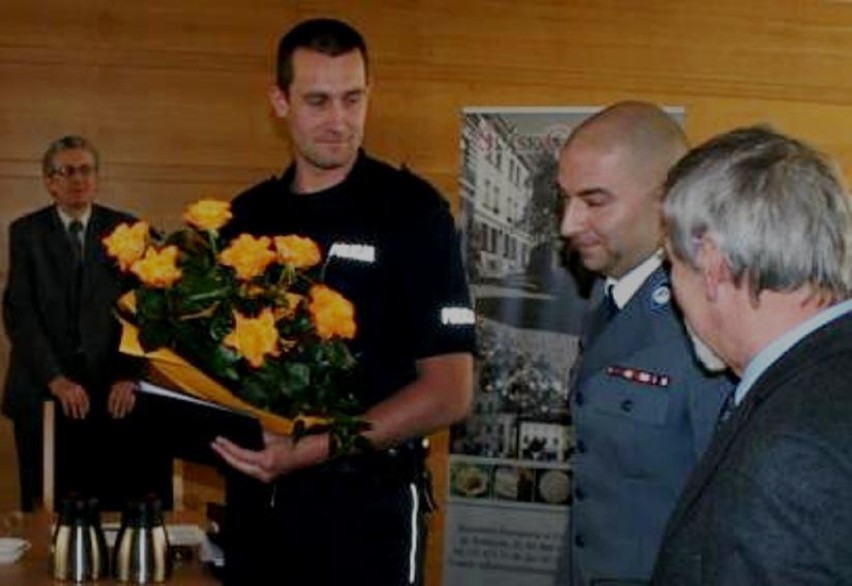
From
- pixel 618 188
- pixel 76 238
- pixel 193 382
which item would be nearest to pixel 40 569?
pixel 193 382

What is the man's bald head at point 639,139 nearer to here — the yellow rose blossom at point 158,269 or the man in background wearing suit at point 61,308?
the yellow rose blossom at point 158,269

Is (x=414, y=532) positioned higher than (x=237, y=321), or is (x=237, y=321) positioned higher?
(x=237, y=321)

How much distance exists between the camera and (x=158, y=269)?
240 centimetres

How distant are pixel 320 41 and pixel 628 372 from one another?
1.05m

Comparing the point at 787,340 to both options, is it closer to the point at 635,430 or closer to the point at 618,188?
the point at 635,430

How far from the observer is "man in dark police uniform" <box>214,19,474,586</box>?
2783 mm

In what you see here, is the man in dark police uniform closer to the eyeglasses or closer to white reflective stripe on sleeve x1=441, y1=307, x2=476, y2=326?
white reflective stripe on sleeve x1=441, y1=307, x2=476, y2=326

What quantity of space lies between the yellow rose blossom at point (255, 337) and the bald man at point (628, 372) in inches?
21.8

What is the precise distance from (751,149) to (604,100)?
4.19 meters

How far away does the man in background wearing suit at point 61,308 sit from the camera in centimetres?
544

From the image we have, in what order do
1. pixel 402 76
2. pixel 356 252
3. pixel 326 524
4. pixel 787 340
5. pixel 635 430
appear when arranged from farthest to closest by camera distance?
pixel 402 76
pixel 356 252
pixel 326 524
pixel 635 430
pixel 787 340

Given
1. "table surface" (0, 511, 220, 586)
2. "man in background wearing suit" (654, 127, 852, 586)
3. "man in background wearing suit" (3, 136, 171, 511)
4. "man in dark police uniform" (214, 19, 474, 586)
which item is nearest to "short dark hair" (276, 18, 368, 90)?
"man in dark police uniform" (214, 19, 474, 586)

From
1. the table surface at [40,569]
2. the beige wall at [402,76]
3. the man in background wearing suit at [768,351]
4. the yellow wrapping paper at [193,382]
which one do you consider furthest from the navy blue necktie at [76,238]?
the man in background wearing suit at [768,351]

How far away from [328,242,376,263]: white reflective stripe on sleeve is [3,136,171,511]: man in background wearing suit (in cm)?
258
